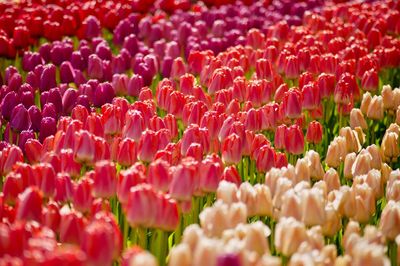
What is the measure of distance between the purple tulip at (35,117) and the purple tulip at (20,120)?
0.11 feet

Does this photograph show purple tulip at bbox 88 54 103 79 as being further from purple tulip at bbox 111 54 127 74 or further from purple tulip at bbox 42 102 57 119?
purple tulip at bbox 42 102 57 119

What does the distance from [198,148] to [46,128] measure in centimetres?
95

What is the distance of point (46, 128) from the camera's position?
368 centimetres

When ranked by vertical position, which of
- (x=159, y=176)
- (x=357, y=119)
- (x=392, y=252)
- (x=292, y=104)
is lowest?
(x=392, y=252)

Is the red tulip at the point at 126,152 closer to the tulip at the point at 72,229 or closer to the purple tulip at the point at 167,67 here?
the tulip at the point at 72,229

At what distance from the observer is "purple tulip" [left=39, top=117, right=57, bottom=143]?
3682 millimetres

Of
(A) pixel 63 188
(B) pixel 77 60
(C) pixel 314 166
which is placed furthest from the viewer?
(B) pixel 77 60

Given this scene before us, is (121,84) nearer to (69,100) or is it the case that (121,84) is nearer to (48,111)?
(69,100)

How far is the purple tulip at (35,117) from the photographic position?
12.5 ft

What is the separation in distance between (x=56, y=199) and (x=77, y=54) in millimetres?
2356

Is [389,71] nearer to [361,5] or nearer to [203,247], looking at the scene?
[361,5]

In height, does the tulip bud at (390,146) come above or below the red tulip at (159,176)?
below

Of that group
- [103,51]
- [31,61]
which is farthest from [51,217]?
[103,51]

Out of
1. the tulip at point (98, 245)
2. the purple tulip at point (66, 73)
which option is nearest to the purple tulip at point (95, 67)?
the purple tulip at point (66, 73)
